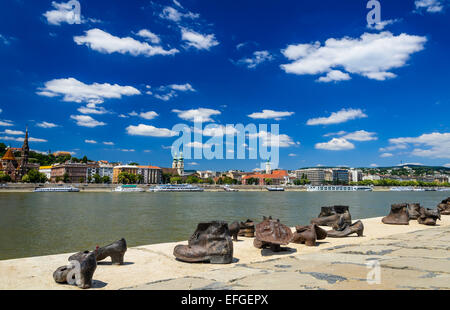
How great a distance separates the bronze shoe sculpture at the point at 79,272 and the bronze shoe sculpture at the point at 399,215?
563 inches

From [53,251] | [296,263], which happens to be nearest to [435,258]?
[296,263]

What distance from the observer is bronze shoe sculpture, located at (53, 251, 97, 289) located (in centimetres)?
555

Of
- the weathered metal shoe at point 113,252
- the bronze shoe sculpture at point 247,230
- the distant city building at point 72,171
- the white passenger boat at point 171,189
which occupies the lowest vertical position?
the white passenger boat at point 171,189

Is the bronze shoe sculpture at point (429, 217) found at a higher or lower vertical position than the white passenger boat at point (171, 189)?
higher

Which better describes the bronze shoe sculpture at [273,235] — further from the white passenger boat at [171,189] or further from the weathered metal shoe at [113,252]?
the white passenger boat at [171,189]

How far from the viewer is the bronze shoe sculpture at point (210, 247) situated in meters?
7.74

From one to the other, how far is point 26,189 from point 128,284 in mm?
119174

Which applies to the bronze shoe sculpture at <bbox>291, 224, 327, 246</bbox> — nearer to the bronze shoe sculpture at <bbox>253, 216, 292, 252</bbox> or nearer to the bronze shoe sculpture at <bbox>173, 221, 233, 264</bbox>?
the bronze shoe sculpture at <bbox>253, 216, 292, 252</bbox>

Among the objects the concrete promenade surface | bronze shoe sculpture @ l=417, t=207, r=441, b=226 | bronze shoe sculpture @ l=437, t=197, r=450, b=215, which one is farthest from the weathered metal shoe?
bronze shoe sculpture @ l=437, t=197, r=450, b=215

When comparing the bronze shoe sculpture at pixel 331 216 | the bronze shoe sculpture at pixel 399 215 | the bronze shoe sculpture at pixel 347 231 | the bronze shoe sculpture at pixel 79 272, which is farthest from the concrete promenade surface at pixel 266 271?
the bronze shoe sculpture at pixel 399 215

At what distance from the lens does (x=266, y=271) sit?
21.0 ft

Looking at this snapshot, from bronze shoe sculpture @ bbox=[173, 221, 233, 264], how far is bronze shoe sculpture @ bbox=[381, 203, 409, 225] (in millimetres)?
11217

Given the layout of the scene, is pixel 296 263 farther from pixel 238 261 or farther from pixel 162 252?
pixel 162 252

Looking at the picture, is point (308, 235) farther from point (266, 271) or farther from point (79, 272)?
point (79, 272)
